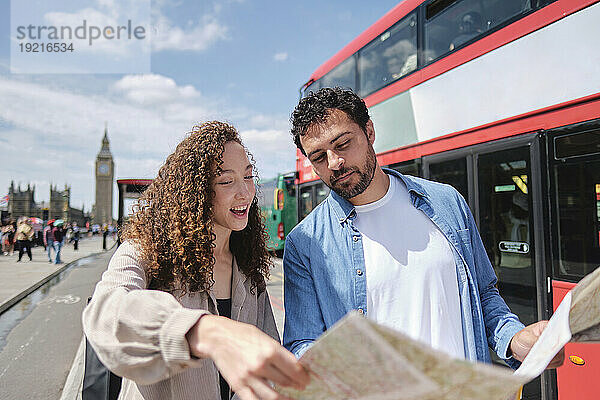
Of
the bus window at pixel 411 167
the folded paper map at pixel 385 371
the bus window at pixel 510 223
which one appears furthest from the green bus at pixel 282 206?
the folded paper map at pixel 385 371

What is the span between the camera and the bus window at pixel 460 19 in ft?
13.3

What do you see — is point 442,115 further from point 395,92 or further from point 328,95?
point 328,95

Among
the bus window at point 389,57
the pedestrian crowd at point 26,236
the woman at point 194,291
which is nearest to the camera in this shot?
the woman at point 194,291

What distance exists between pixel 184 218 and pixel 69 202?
92212 millimetres

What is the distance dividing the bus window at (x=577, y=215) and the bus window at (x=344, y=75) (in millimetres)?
4025

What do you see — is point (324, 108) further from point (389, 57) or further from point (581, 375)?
point (389, 57)

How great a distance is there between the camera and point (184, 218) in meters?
1.57

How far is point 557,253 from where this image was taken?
10.5ft

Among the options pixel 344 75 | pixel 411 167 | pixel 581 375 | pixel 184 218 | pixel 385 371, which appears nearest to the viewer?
pixel 385 371

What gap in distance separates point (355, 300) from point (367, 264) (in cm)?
15

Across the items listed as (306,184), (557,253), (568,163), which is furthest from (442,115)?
(306,184)

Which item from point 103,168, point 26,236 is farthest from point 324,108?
point 103,168

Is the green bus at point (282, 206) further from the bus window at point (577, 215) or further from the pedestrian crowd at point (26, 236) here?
the bus window at point (577, 215)

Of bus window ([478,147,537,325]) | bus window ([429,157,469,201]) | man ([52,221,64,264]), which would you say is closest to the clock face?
man ([52,221,64,264])
